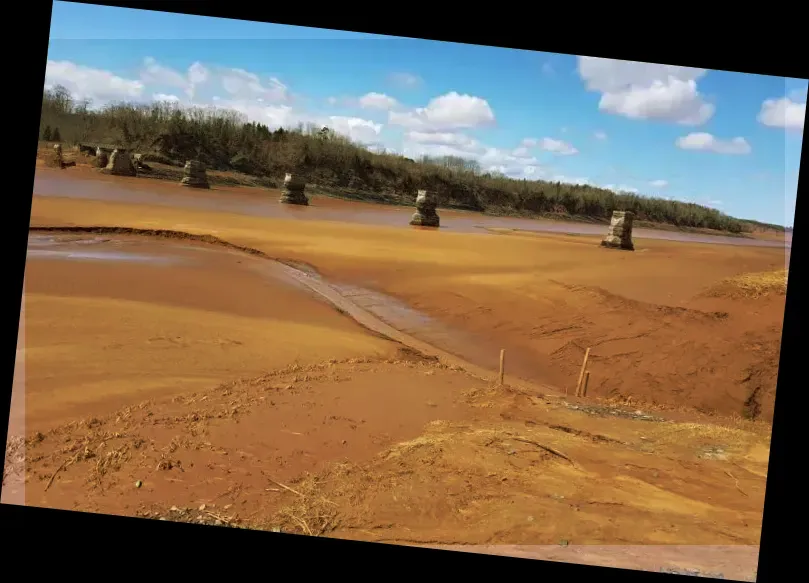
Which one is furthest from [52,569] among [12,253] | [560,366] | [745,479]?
[745,479]

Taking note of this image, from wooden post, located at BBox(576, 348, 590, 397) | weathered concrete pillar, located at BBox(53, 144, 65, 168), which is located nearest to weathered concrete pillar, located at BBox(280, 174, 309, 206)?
weathered concrete pillar, located at BBox(53, 144, 65, 168)

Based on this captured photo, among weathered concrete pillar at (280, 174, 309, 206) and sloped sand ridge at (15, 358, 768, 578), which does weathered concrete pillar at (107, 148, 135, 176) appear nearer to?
weathered concrete pillar at (280, 174, 309, 206)

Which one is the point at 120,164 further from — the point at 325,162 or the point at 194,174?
the point at 325,162

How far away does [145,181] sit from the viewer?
6.79 m

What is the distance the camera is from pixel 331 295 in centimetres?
595

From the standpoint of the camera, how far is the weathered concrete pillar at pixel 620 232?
699cm

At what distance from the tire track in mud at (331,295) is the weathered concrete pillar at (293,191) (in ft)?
3.75

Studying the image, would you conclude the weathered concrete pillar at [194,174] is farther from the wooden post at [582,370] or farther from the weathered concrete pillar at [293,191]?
the wooden post at [582,370]

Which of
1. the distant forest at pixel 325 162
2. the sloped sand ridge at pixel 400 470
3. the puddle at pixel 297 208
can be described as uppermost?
the distant forest at pixel 325 162

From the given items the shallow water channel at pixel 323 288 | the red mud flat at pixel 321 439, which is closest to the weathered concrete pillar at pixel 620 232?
the shallow water channel at pixel 323 288

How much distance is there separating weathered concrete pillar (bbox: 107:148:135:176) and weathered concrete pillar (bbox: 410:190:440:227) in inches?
163

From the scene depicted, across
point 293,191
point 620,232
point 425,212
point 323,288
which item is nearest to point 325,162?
point 293,191

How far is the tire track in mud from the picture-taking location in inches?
204

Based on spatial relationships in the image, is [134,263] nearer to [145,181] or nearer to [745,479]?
[145,181]
